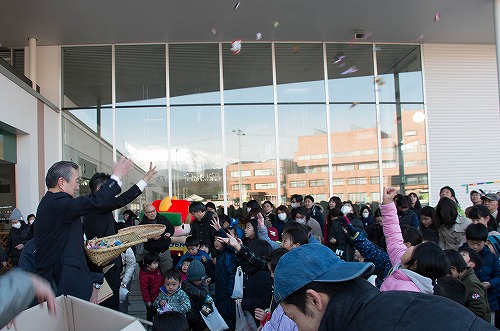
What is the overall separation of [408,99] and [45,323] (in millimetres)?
12718

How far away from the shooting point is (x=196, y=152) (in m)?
12.6

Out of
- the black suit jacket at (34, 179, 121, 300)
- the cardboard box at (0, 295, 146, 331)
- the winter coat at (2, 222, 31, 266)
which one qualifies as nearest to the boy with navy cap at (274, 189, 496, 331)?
the cardboard box at (0, 295, 146, 331)

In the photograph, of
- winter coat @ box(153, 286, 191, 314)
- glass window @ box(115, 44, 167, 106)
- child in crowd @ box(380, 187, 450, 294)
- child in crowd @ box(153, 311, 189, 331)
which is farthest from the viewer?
glass window @ box(115, 44, 167, 106)

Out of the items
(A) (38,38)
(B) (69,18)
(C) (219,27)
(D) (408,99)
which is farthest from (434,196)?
(A) (38,38)

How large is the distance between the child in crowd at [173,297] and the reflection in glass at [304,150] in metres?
8.25

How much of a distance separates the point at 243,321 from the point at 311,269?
3280 millimetres

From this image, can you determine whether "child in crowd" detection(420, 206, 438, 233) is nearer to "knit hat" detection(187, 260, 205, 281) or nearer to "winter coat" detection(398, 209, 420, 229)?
"winter coat" detection(398, 209, 420, 229)

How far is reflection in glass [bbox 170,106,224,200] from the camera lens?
12555 millimetres

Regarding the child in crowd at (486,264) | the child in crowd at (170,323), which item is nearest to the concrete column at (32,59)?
the child in crowd at (170,323)

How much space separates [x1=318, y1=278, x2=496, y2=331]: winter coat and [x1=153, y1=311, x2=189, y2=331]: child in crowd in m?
1.99

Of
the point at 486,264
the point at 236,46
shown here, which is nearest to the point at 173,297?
the point at 486,264

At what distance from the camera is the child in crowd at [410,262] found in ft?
7.73

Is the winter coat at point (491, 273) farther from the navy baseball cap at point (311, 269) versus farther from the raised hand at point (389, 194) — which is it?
the navy baseball cap at point (311, 269)

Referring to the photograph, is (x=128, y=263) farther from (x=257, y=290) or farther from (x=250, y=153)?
(x=250, y=153)
